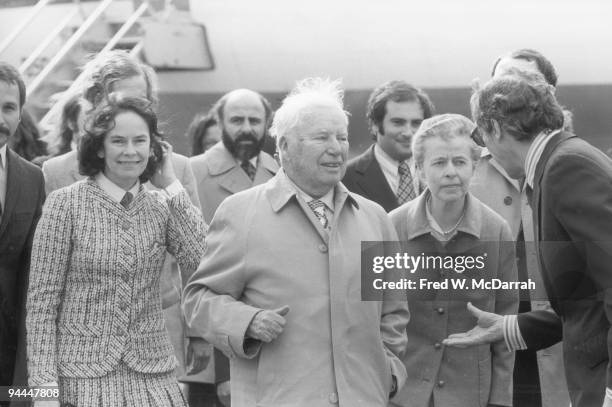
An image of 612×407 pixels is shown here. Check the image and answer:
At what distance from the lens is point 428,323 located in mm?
5273

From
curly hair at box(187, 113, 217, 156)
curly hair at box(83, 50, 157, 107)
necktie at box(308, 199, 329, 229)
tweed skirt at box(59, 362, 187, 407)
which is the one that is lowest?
tweed skirt at box(59, 362, 187, 407)

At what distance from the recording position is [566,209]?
4.07 m

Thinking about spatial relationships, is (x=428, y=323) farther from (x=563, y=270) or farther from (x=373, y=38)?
(x=373, y=38)

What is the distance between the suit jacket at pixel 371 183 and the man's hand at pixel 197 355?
3.78ft

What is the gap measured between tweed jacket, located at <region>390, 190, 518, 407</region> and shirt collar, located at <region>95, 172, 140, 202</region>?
130cm

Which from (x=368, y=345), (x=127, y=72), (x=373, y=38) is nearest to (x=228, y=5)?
(x=373, y=38)

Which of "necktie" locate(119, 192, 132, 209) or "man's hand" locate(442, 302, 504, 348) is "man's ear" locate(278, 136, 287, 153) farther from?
"man's hand" locate(442, 302, 504, 348)

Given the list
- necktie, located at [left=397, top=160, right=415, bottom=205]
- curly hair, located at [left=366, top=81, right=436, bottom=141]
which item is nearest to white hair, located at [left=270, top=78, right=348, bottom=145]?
necktie, located at [left=397, top=160, right=415, bottom=205]

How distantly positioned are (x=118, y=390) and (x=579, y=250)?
1.87 m

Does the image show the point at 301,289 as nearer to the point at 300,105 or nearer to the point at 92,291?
the point at 300,105

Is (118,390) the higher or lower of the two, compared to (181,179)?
lower

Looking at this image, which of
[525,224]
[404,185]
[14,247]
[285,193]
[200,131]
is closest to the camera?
[285,193]

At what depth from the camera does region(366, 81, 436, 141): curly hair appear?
6.64 m
